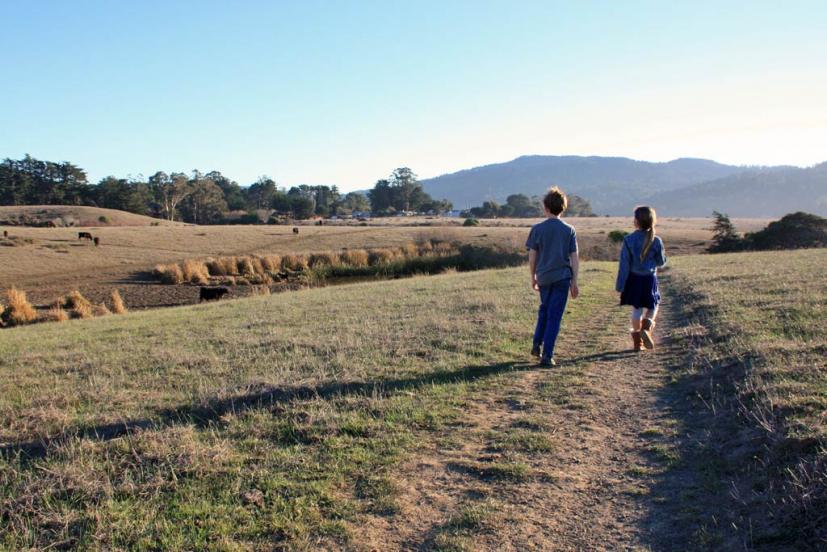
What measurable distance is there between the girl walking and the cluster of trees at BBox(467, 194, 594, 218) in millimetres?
131609

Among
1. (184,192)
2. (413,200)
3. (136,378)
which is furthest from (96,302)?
(413,200)

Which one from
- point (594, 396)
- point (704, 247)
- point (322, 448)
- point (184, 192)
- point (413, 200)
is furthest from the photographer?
point (413, 200)

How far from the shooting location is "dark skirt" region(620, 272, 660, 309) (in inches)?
312

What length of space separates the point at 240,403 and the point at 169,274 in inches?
1252

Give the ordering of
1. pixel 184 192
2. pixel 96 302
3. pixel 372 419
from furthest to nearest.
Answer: pixel 184 192 → pixel 96 302 → pixel 372 419

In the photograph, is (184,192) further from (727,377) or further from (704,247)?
(727,377)

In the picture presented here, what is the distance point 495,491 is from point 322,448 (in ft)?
5.15

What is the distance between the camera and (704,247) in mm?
47906

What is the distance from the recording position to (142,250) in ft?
149

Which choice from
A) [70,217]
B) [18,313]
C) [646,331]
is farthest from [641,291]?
[70,217]

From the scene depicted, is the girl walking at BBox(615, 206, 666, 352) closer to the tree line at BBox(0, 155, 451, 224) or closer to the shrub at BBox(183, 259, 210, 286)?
the shrub at BBox(183, 259, 210, 286)

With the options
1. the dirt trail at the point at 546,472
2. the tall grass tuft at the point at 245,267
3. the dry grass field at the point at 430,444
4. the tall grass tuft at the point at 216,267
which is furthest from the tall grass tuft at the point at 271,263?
the dirt trail at the point at 546,472

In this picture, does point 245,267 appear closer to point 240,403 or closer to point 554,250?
point 240,403

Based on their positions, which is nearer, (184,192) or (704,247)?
(704,247)
